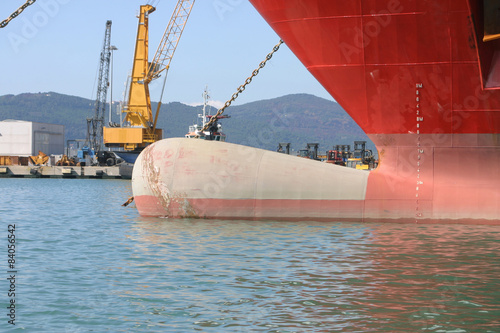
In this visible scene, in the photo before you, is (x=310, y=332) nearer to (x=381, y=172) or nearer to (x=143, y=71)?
(x=381, y=172)

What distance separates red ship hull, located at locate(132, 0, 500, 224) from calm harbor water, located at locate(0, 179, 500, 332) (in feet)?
2.41

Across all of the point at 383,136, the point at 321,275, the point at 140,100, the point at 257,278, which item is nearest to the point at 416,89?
the point at 383,136

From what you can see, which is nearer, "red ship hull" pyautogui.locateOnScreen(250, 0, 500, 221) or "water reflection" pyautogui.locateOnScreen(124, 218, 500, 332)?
"water reflection" pyautogui.locateOnScreen(124, 218, 500, 332)

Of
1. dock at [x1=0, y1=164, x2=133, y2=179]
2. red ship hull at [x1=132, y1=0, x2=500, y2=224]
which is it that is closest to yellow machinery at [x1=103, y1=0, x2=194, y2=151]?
dock at [x1=0, y1=164, x2=133, y2=179]

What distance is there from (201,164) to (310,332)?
12.3 m

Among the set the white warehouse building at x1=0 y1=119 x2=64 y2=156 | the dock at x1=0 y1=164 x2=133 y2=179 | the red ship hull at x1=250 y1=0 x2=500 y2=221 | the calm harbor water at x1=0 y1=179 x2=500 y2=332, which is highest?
the white warehouse building at x1=0 y1=119 x2=64 y2=156

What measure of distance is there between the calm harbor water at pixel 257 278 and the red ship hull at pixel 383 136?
2.41 feet

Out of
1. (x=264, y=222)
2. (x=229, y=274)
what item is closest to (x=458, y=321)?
(x=229, y=274)

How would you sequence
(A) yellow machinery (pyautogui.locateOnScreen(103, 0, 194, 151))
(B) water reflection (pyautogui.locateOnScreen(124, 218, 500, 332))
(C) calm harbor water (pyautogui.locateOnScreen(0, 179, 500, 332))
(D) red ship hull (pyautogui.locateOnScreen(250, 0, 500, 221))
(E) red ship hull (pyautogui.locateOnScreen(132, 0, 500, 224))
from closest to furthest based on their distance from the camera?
1. (C) calm harbor water (pyautogui.locateOnScreen(0, 179, 500, 332))
2. (B) water reflection (pyautogui.locateOnScreen(124, 218, 500, 332))
3. (D) red ship hull (pyautogui.locateOnScreen(250, 0, 500, 221))
4. (E) red ship hull (pyautogui.locateOnScreen(132, 0, 500, 224))
5. (A) yellow machinery (pyautogui.locateOnScreen(103, 0, 194, 151))

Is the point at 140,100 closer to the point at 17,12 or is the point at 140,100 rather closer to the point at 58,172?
the point at 58,172

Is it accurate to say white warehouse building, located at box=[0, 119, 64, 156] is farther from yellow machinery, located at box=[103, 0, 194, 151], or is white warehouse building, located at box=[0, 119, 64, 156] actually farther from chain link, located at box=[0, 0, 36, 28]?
chain link, located at box=[0, 0, 36, 28]

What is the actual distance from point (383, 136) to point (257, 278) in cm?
893

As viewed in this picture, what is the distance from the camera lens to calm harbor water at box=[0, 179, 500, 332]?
31.3 ft

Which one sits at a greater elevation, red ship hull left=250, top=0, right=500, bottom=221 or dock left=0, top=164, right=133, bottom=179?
red ship hull left=250, top=0, right=500, bottom=221
